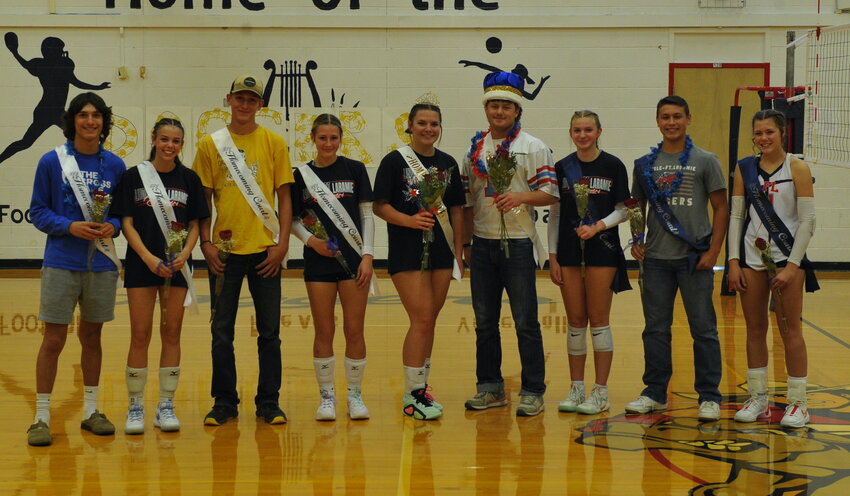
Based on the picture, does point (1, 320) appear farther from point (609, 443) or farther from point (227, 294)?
point (609, 443)

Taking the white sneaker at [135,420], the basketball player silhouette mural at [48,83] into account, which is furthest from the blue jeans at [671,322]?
the basketball player silhouette mural at [48,83]

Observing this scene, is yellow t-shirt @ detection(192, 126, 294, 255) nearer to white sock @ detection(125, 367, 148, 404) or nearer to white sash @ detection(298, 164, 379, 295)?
white sash @ detection(298, 164, 379, 295)

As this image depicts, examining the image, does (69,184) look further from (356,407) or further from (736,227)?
(736,227)

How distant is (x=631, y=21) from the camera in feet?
38.4

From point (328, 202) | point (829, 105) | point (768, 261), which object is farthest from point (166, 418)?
point (829, 105)

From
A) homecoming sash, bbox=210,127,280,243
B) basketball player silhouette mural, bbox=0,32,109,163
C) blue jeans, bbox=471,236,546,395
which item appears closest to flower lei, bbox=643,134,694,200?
blue jeans, bbox=471,236,546,395

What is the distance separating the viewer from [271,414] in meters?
4.98

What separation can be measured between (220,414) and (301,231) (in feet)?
3.36

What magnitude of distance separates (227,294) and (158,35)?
7.77 m

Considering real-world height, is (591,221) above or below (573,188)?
below

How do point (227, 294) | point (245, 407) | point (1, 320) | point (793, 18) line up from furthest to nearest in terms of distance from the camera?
point (793, 18) < point (1, 320) < point (245, 407) < point (227, 294)

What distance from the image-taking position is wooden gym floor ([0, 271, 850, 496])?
3.99m

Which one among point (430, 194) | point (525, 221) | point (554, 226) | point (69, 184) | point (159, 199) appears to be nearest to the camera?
point (69, 184)

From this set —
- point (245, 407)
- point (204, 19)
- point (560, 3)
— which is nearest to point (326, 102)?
point (204, 19)
